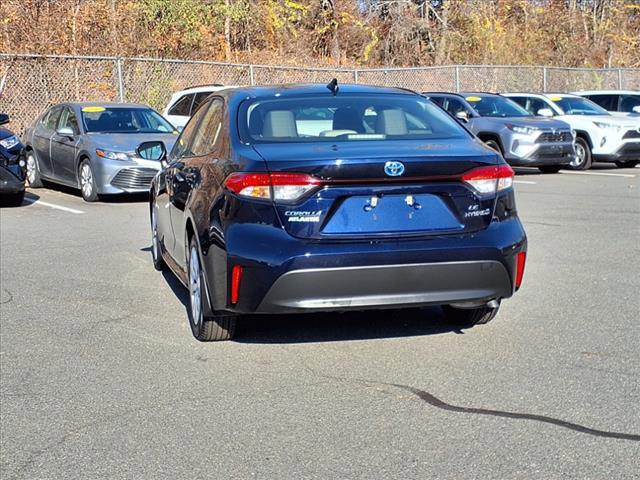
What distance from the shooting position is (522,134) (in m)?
18.6

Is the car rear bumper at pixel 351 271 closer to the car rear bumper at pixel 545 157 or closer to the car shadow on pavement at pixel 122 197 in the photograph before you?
the car shadow on pavement at pixel 122 197

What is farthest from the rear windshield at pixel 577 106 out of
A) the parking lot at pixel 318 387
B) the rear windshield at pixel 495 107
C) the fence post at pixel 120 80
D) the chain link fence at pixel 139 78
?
the parking lot at pixel 318 387

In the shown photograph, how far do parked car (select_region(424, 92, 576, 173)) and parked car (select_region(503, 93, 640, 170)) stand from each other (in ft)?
2.58

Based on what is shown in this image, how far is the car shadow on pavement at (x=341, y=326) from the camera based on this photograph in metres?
6.30

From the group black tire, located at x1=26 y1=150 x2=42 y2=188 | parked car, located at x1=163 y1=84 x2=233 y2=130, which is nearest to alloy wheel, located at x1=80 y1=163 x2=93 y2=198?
black tire, located at x1=26 y1=150 x2=42 y2=188

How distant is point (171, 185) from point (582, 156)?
1491cm

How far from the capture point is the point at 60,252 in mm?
9914

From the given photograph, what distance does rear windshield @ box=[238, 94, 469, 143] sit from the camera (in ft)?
19.5

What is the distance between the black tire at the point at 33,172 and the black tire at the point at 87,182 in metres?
2.03

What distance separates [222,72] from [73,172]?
30.6ft

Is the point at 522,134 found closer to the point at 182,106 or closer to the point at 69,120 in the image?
the point at 182,106

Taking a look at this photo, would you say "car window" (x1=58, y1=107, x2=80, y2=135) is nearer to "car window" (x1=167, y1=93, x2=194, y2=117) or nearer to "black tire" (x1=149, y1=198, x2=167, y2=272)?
"car window" (x1=167, y1=93, x2=194, y2=117)

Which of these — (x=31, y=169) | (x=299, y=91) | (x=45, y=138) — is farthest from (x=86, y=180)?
(x=299, y=91)

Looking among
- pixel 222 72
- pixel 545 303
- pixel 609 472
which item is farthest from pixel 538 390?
pixel 222 72
